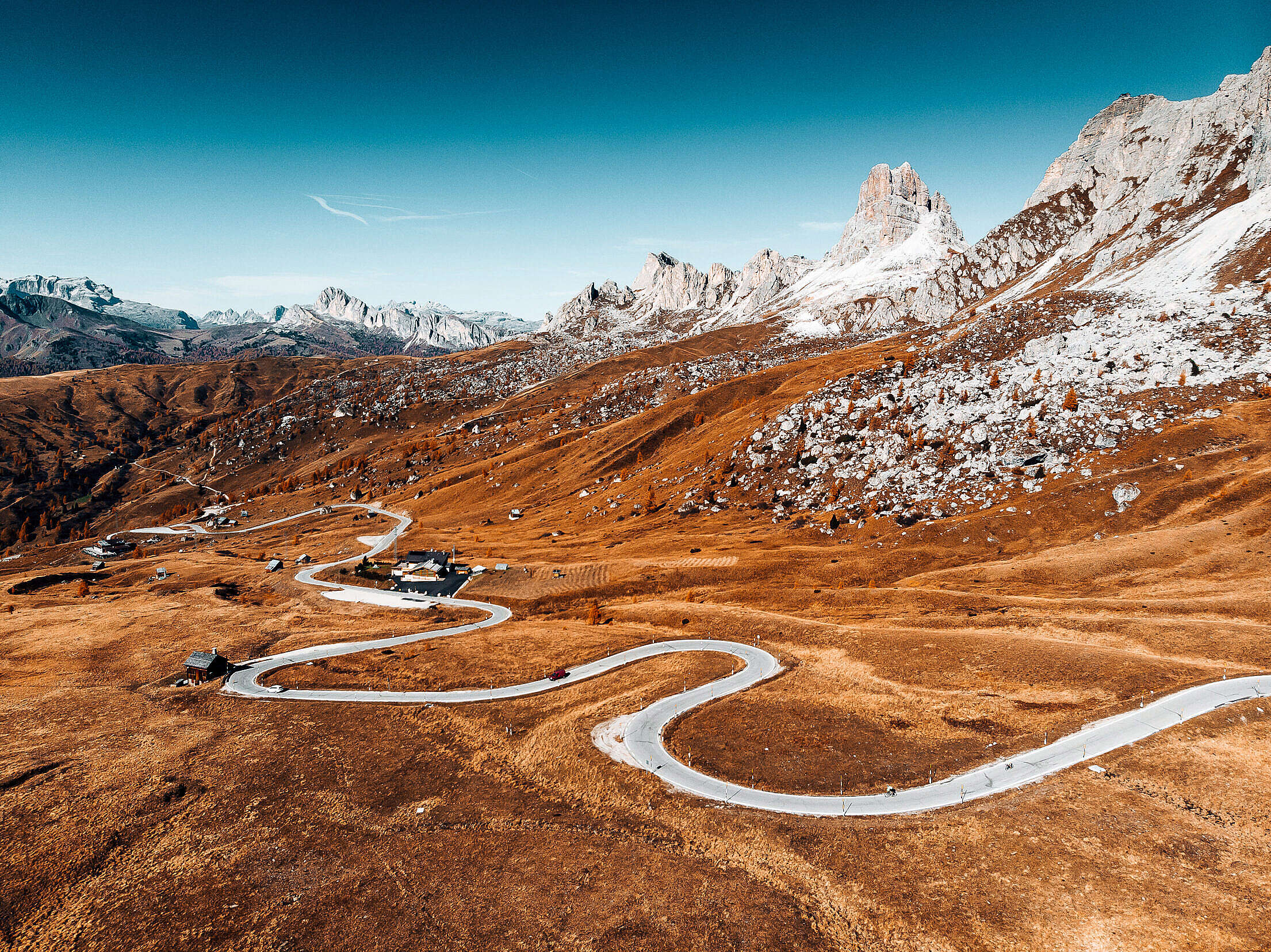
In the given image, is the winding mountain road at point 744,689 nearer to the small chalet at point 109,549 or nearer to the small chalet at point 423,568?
the small chalet at point 423,568

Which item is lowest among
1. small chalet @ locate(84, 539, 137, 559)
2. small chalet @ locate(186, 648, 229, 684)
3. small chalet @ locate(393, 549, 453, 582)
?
small chalet @ locate(84, 539, 137, 559)

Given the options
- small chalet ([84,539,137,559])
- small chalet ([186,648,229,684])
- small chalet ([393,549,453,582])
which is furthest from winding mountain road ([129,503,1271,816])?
small chalet ([84,539,137,559])

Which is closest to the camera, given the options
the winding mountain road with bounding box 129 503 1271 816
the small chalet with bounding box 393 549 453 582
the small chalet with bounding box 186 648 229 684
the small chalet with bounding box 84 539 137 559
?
the winding mountain road with bounding box 129 503 1271 816

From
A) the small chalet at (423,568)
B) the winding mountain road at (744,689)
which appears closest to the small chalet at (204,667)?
the winding mountain road at (744,689)

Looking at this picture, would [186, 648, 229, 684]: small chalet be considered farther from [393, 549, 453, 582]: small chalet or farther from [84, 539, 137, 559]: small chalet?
[84, 539, 137, 559]: small chalet

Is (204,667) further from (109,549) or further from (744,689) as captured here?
(109,549)

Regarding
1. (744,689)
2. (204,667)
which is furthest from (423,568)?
(744,689)

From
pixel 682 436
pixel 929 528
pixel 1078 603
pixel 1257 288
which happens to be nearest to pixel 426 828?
pixel 1078 603
